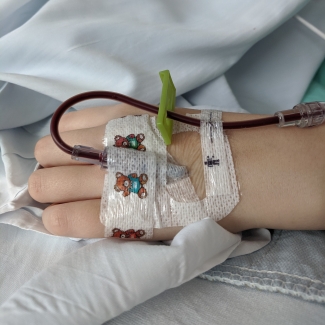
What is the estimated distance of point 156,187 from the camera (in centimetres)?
55

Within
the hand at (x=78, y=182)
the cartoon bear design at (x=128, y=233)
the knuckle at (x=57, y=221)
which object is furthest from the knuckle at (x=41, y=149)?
the cartoon bear design at (x=128, y=233)

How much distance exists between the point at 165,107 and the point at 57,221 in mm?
263

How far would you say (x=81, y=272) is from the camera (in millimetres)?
466

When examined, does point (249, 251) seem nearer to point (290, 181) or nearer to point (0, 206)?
point (290, 181)

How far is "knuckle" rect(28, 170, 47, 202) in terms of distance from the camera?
0.60 metres

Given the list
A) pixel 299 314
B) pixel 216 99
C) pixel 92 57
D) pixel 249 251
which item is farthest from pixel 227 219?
pixel 92 57

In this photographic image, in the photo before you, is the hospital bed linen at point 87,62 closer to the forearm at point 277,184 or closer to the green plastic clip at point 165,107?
the forearm at point 277,184

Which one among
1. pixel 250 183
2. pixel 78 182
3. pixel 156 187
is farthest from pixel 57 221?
pixel 250 183

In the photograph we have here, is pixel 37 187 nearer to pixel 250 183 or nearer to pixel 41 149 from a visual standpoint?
pixel 41 149

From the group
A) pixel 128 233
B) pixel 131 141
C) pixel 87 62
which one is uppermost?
pixel 87 62

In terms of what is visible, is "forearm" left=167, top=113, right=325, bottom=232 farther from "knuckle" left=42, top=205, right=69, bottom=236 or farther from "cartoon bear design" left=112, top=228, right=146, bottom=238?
"knuckle" left=42, top=205, right=69, bottom=236

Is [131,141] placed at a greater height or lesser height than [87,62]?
lesser

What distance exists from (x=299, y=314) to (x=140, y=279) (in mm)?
238

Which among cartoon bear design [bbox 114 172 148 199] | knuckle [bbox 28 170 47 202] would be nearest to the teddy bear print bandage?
cartoon bear design [bbox 114 172 148 199]
